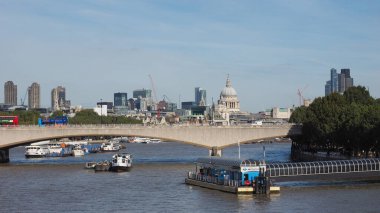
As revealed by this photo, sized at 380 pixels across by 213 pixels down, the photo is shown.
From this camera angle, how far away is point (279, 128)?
126562mm

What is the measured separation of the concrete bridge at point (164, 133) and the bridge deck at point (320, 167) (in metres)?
47.0

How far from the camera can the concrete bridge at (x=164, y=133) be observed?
11394cm

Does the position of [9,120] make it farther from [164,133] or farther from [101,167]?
[101,167]

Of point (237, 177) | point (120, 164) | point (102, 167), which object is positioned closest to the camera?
point (237, 177)

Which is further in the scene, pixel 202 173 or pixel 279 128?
pixel 279 128

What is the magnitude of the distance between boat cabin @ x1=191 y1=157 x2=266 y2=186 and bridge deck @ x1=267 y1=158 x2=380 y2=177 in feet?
4.18

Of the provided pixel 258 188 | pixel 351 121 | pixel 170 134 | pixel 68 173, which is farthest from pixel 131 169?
pixel 258 188

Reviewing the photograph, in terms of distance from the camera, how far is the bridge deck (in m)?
71.3

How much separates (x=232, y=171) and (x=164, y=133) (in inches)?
1894

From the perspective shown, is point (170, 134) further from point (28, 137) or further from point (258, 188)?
point (258, 188)

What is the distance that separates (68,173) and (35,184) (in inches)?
568

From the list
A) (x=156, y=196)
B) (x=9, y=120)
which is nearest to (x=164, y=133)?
(x=9, y=120)

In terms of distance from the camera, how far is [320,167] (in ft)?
239

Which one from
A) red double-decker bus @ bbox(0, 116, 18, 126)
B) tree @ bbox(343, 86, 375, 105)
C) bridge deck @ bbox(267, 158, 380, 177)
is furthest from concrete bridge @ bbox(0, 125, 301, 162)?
bridge deck @ bbox(267, 158, 380, 177)
